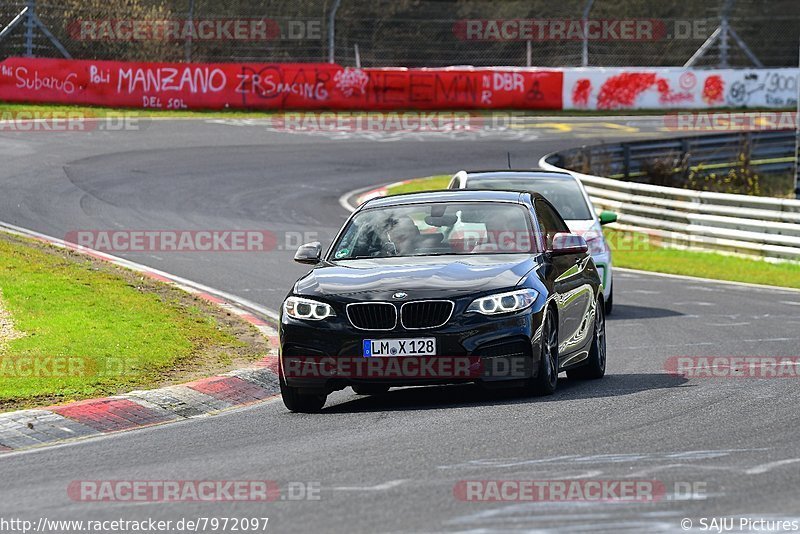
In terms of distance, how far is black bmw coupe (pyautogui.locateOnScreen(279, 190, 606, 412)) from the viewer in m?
9.66

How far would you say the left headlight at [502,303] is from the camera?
9703 mm

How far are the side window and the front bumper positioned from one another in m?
1.54

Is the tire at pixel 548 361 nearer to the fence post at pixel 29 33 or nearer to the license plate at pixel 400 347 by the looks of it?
the license plate at pixel 400 347

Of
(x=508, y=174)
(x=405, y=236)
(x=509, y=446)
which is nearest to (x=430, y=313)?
(x=405, y=236)

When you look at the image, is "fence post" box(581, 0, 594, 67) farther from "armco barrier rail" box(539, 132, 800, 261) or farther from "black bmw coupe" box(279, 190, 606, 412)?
"black bmw coupe" box(279, 190, 606, 412)

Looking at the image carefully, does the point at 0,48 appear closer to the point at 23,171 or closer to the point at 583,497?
the point at 23,171

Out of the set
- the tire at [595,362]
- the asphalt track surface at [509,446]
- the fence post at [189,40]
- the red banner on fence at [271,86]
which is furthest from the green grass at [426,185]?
the tire at [595,362]

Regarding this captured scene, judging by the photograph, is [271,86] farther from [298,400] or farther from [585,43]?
[298,400]

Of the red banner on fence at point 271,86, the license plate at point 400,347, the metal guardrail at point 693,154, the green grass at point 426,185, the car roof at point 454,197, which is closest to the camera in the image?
the license plate at point 400,347

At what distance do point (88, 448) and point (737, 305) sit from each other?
10.5m

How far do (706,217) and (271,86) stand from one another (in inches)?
725

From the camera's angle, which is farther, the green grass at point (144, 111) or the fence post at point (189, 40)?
the fence post at point (189, 40)

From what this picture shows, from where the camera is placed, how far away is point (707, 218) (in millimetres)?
24094

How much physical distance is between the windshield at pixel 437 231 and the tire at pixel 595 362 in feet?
3.90
